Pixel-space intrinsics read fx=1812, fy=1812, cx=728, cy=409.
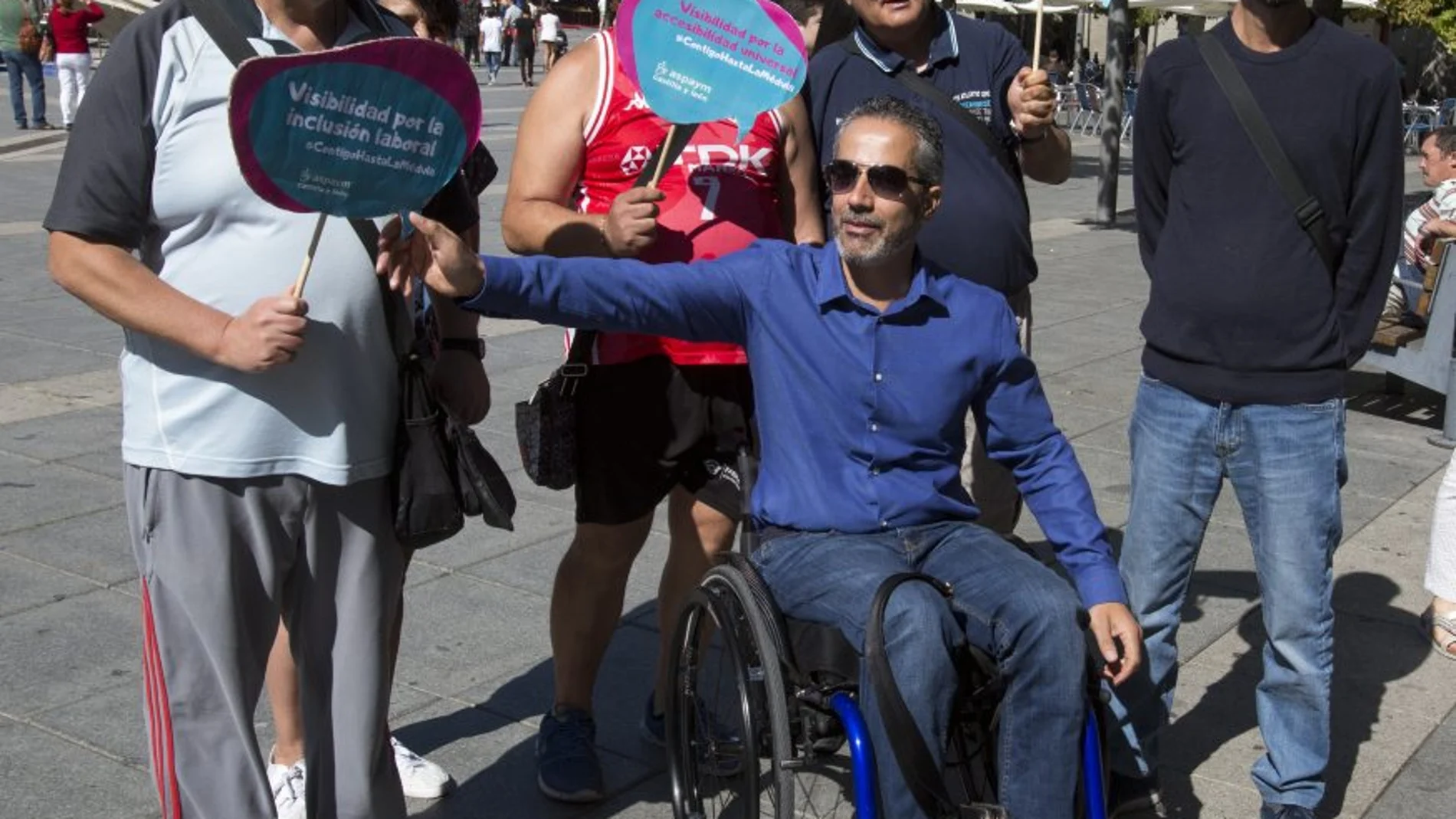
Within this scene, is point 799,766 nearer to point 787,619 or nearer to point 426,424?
point 787,619

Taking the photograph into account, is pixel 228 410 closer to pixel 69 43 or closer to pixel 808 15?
pixel 808 15

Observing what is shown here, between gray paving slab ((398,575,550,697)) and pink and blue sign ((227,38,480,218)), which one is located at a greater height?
pink and blue sign ((227,38,480,218))

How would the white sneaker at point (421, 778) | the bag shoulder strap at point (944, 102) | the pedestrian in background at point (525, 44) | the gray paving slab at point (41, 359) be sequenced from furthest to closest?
the pedestrian in background at point (525, 44), the gray paving slab at point (41, 359), the bag shoulder strap at point (944, 102), the white sneaker at point (421, 778)

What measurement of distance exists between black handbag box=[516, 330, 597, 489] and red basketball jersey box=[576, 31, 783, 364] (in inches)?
1.8

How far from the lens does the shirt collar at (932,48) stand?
3.94 meters

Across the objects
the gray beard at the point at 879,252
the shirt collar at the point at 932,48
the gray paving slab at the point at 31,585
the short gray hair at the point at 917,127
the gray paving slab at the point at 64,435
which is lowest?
the gray paving slab at the point at 64,435

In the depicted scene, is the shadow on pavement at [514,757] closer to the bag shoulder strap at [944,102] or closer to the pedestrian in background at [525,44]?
the bag shoulder strap at [944,102]

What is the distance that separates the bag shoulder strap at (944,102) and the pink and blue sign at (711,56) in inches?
16.4

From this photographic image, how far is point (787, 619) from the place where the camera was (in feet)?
10.3

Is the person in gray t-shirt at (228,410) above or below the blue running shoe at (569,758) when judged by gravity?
above

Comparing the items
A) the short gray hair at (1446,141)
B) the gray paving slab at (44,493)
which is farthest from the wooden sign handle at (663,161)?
the short gray hair at (1446,141)

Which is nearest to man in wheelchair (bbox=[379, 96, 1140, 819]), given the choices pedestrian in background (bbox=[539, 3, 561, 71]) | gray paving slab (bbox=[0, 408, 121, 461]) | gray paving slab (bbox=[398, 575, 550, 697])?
gray paving slab (bbox=[398, 575, 550, 697])

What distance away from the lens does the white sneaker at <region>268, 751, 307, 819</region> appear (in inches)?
142

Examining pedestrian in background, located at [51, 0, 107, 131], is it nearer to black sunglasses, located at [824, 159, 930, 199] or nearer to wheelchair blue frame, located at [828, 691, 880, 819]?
black sunglasses, located at [824, 159, 930, 199]
